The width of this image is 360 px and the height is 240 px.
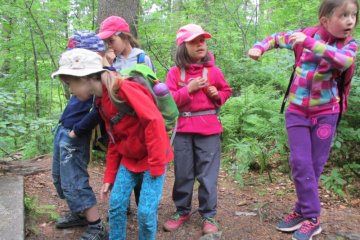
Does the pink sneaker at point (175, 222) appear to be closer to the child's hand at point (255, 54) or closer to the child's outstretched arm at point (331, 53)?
the child's hand at point (255, 54)

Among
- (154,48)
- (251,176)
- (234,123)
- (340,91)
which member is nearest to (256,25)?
(154,48)

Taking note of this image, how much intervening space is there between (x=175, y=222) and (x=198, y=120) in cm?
107

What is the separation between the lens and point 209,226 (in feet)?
11.0

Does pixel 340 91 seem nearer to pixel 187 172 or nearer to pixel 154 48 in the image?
pixel 187 172

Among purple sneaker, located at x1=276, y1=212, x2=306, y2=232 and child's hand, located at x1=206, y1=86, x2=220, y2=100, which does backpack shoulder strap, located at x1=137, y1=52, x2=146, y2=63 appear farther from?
purple sneaker, located at x1=276, y1=212, x2=306, y2=232

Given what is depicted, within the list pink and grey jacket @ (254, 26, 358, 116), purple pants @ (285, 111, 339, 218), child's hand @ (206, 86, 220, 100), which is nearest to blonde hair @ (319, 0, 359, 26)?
pink and grey jacket @ (254, 26, 358, 116)

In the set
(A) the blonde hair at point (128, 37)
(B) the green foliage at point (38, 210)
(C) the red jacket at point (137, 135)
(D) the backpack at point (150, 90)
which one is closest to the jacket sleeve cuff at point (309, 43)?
(D) the backpack at point (150, 90)

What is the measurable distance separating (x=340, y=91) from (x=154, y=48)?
17.3 ft

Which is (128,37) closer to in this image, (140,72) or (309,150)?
(140,72)

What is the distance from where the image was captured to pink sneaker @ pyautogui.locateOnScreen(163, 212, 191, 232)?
3479 mm

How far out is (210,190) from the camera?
3348 millimetres

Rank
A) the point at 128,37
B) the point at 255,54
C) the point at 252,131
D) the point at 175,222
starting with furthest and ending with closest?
the point at 252,131 < the point at 128,37 < the point at 175,222 < the point at 255,54

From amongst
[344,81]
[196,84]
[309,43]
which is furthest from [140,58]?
[344,81]

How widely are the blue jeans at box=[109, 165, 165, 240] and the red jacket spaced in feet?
0.30
